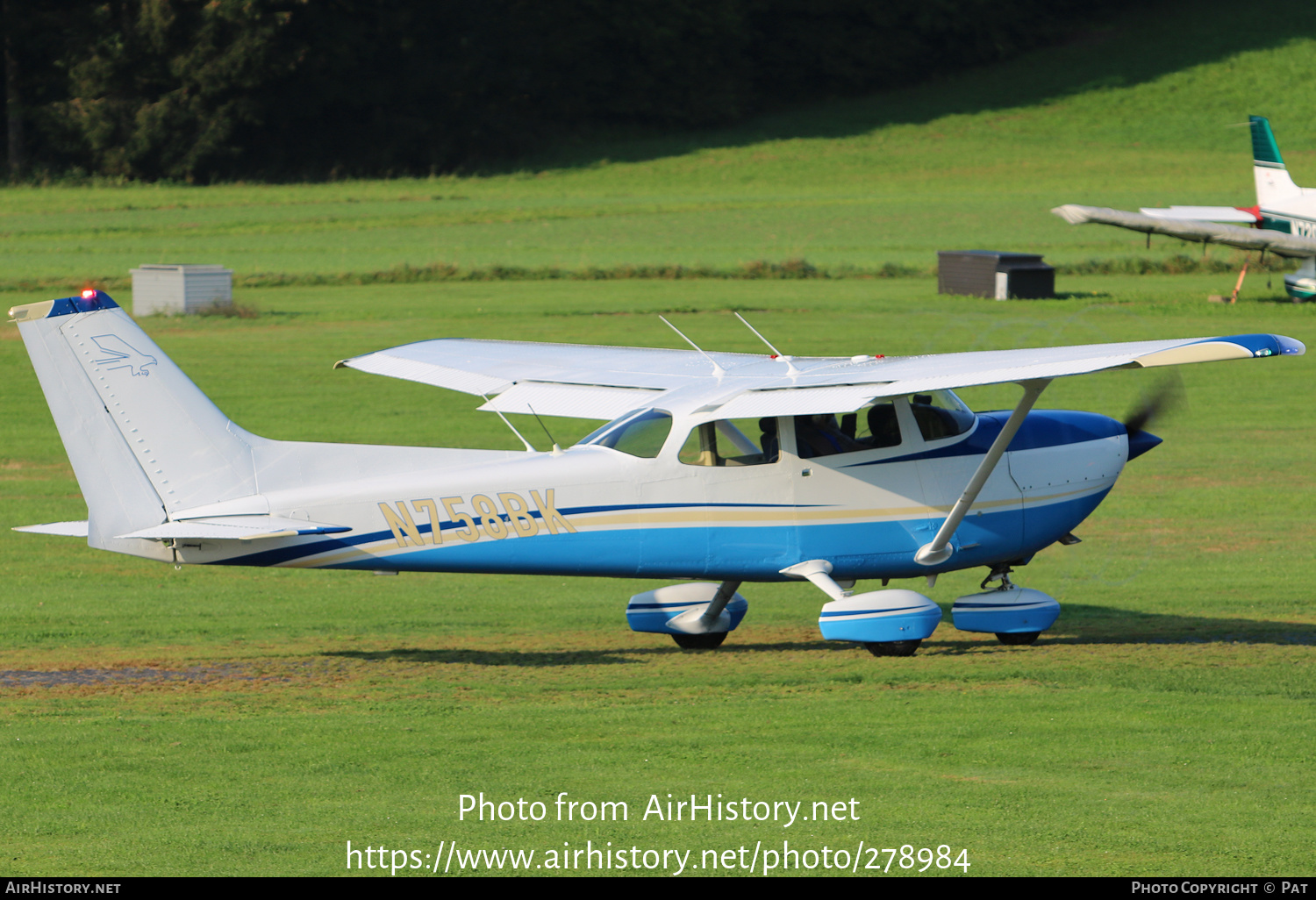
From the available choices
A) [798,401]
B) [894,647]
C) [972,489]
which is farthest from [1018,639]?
[798,401]

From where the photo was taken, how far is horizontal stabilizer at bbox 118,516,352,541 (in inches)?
412

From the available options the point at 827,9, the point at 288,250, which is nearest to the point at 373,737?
the point at 288,250

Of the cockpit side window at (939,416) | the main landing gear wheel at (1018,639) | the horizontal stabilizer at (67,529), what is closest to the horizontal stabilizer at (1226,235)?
the main landing gear wheel at (1018,639)

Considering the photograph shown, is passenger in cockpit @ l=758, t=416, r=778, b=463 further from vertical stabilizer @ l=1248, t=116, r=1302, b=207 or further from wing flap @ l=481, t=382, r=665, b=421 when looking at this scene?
vertical stabilizer @ l=1248, t=116, r=1302, b=207

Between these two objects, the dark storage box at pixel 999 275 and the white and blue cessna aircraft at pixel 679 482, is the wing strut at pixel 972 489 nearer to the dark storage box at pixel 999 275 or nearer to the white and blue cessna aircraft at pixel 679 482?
the white and blue cessna aircraft at pixel 679 482

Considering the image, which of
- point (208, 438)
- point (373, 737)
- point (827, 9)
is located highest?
point (827, 9)

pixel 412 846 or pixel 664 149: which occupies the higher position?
pixel 664 149

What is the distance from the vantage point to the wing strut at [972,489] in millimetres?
11227

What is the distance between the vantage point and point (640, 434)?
37.7ft

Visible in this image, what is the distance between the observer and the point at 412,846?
7.66 metres

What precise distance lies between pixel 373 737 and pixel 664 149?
82479 mm

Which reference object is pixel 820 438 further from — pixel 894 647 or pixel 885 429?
pixel 894 647
